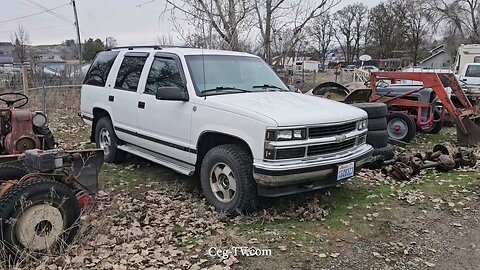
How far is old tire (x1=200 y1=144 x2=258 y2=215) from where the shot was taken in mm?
4446

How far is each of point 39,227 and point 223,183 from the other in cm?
194

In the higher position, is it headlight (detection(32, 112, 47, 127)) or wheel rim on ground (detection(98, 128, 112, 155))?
headlight (detection(32, 112, 47, 127))

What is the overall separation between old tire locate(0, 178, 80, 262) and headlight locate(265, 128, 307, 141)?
188cm

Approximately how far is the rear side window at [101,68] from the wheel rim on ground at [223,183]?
2911mm

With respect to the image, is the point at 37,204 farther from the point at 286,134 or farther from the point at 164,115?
the point at 286,134

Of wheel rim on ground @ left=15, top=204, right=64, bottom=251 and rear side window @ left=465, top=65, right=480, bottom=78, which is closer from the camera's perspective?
wheel rim on ground @ left=15, top=204, right=64, bottom=251

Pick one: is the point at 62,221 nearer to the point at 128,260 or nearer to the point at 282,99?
the point at 128,260

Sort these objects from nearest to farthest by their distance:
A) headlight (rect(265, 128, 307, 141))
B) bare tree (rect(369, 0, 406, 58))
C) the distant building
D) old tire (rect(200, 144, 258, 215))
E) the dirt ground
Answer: the dirt ground, headlight (rect(265, 128, 307, 141)), old tire (rect(200, 144, 258, 215)), the distant building, bare tree (rect(369, 0, 406, 58))

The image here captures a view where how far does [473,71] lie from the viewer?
56.4 feet

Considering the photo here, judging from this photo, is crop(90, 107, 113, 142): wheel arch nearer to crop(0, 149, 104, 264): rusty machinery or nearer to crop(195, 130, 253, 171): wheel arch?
crop(195, 130, 253, 171): wheel arch

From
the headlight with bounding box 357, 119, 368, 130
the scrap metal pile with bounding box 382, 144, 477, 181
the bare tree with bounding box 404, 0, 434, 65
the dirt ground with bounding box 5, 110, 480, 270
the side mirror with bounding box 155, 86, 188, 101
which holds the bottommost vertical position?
the dirt ground with bounding box 5, 110, 480, 270

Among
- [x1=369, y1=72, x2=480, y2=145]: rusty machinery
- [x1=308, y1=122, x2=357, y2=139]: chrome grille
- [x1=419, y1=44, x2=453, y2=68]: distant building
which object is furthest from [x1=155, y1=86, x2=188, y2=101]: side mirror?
[x1=419, y1=44, x2=453, y2=68]: distant building

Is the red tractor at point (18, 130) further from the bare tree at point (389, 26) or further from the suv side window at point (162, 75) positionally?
Answer: the bare tree at point (389, 26)

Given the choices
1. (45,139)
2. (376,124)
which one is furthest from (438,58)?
(45,139)
